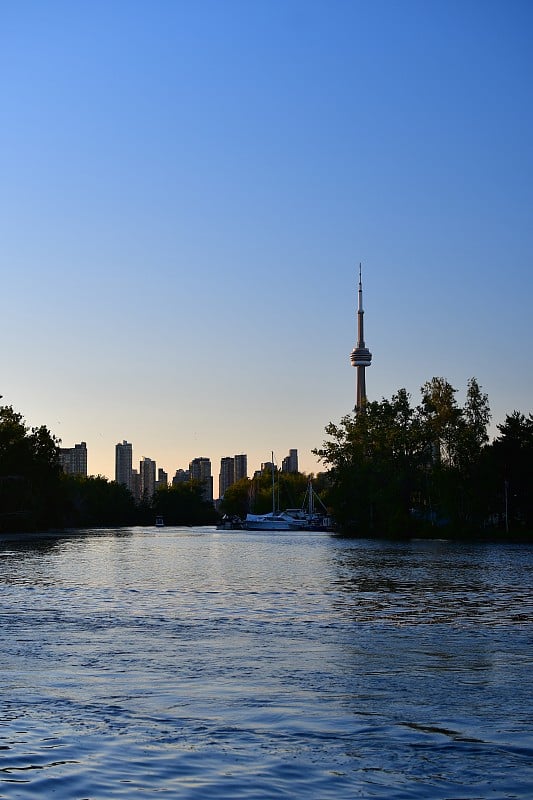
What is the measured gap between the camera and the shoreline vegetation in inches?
4744

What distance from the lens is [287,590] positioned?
146 ft

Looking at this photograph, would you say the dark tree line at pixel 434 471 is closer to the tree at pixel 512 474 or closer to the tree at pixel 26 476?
the tree at pixel 512 474

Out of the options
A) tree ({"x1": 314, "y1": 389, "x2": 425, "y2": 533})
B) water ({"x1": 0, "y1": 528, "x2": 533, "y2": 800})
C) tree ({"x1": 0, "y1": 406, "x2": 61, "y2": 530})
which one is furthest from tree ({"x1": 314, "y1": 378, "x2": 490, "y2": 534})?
water ({"x1": 0, "y1": 528, "x2": 533, "y2": 800})

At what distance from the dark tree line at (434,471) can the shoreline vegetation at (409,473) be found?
0.13 m

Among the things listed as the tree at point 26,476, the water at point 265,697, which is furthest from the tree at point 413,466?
the water at point 265,697

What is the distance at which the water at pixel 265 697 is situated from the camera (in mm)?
12820

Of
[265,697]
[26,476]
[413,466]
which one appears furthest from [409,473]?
[265,697]

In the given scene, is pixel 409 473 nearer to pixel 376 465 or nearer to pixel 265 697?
pixel 376 465

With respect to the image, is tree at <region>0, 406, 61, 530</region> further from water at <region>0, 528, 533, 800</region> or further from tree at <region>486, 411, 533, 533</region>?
water at <region>0, 528, 533, 800</region>

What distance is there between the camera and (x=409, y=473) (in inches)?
5207

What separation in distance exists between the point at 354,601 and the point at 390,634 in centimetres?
1096

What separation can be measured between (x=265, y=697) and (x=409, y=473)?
11564 centimetres

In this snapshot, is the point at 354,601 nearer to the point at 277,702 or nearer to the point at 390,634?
the point at 390,634

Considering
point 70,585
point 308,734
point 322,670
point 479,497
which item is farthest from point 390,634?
point 479,497
